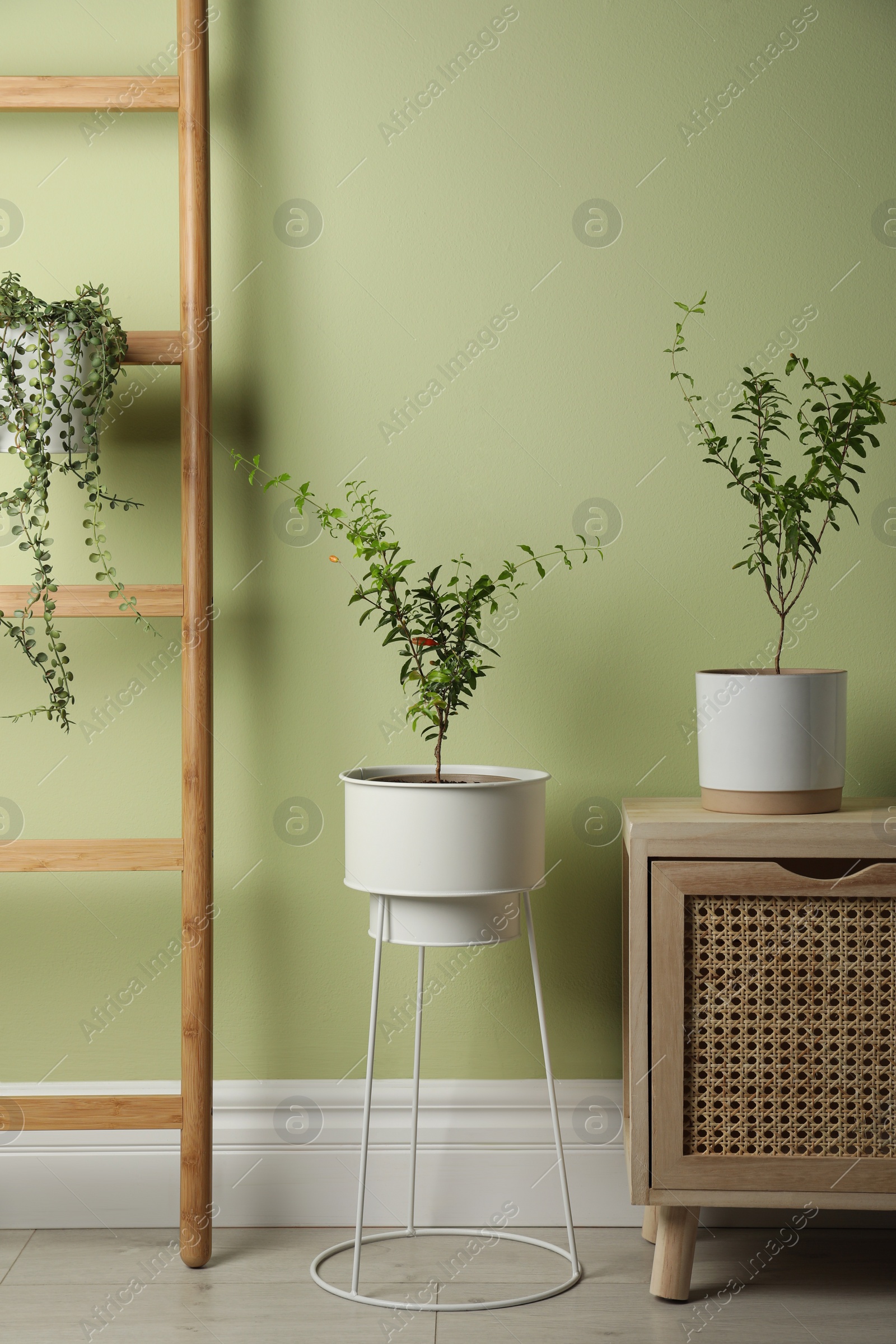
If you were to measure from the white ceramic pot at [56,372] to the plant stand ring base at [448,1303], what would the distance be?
1393 millimetres

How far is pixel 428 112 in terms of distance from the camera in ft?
7.03

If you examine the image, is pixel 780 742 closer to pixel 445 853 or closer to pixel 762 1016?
pixel 762 1016

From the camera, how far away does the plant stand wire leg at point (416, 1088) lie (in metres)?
2.00

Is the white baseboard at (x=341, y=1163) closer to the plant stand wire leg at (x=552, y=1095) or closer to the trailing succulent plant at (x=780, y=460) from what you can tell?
the plant stand wire leg at (x=552, y=1095)

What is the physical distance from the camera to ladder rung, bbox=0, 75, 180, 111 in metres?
2.01

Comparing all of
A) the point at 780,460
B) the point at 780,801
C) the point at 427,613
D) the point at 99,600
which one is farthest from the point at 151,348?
the point at 780,801

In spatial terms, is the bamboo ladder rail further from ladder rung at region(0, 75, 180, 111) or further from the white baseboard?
the white baseboard

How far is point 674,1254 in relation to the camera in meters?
1.82

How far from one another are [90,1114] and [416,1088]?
0.54 m

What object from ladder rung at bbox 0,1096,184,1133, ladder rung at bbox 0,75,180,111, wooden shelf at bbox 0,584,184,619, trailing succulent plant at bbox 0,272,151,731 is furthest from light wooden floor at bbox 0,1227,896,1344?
ladder rung at bbox 0,75,180,111

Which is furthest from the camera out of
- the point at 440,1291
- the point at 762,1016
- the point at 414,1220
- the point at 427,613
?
the point at 414,1220

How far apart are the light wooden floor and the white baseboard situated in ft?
0.13

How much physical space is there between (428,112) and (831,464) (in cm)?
100

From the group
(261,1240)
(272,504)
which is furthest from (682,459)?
(261,1240)
